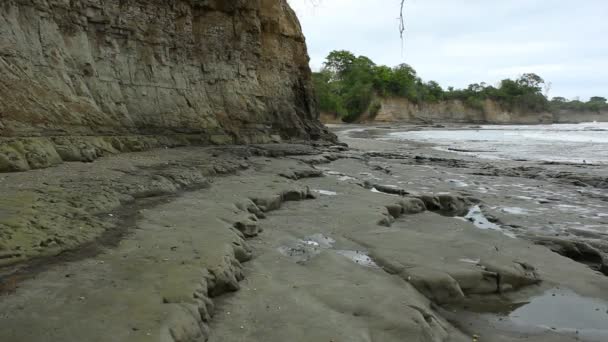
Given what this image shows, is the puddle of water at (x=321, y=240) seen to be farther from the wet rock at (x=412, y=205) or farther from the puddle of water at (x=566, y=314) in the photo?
the wet rock at (x=412, y=205)

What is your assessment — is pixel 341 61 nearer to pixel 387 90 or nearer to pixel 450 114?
pixel 387 90

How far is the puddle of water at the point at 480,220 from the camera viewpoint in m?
6.14

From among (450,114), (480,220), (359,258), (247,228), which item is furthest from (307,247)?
(450,114)

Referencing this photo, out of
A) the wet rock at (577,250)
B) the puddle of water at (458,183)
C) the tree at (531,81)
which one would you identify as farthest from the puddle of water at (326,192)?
the tree at (531,81)

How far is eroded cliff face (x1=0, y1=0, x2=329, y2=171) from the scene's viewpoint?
728 cm

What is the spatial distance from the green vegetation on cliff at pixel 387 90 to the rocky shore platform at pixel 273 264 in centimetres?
4278

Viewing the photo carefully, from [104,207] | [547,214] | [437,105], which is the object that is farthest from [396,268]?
[437,105]

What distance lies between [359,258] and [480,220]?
10.3ft

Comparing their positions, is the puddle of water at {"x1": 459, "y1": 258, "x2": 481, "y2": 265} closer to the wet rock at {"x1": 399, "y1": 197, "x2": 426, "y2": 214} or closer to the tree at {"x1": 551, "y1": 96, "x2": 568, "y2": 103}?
the wet rock at {"x1": 399, "y1": 197, "x2": 426, "y2": 214}

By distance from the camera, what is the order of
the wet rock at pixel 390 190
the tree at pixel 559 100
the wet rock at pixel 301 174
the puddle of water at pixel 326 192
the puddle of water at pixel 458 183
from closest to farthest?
the puddle of water at pixel 326 192, the wet rock at pixel 390 190, the wet rock at pixel 301 174, the puddle of water at pixel 458 183, the tree at pixel 559 100

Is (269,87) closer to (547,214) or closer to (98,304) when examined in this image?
(547,214)

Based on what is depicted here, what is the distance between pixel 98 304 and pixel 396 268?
253cm

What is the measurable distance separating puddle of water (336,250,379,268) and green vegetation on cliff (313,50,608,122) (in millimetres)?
44365

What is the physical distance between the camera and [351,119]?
60.4 meters
